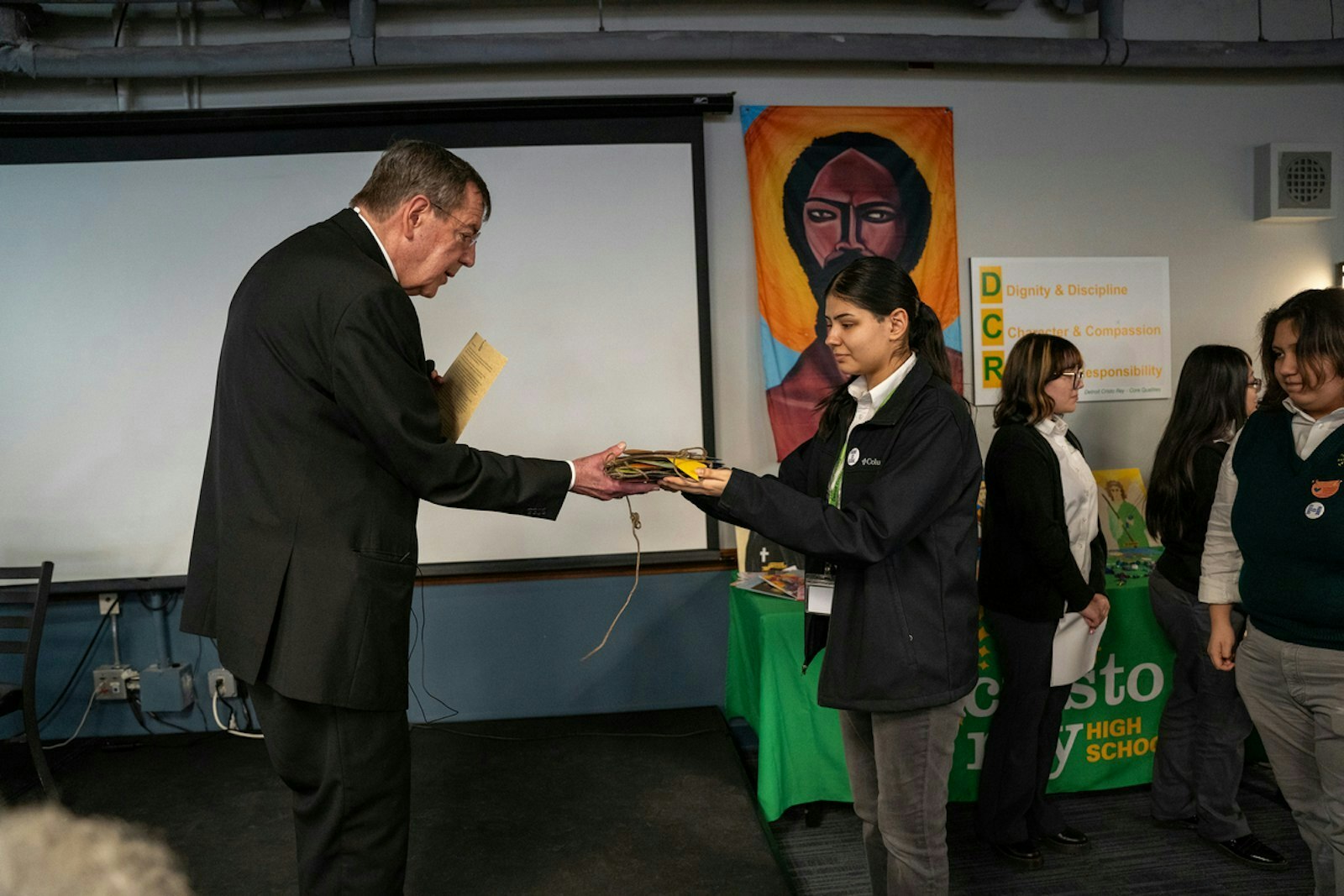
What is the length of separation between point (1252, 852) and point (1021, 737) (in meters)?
0.79

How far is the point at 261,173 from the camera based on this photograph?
11.6 feet

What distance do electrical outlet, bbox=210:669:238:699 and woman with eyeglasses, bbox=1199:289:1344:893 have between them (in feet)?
11.8

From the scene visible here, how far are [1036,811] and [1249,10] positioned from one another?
12.5 ft

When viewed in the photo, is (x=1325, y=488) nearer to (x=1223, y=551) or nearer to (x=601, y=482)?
(x=1223, y=551)

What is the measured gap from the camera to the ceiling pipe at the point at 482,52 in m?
3.42

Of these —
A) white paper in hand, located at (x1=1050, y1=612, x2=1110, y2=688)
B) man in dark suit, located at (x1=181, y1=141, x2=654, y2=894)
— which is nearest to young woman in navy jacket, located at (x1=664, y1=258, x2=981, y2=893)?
man in dark suit, located at (x1=181, y1=141, x2=654, y2=894)

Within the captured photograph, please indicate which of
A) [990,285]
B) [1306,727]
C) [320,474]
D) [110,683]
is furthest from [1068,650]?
[110,683]

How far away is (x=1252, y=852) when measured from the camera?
8.53 feet

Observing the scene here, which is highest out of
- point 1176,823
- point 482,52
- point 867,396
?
point 482,52

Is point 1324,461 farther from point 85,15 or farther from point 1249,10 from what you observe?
point 85,15

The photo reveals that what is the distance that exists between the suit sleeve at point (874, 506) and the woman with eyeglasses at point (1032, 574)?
0.90m

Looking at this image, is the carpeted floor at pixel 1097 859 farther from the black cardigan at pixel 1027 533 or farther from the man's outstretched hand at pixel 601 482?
the man's outstretched hand at pixel 601 482

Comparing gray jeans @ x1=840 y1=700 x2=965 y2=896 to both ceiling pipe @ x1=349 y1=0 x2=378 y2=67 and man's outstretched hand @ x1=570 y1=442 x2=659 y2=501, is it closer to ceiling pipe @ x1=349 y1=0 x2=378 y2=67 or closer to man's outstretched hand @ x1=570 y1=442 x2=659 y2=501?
man's outstretched hand @ x1=570 y1=442 x2=659 y2=501

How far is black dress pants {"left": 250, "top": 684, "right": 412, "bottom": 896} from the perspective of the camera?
1550mm
